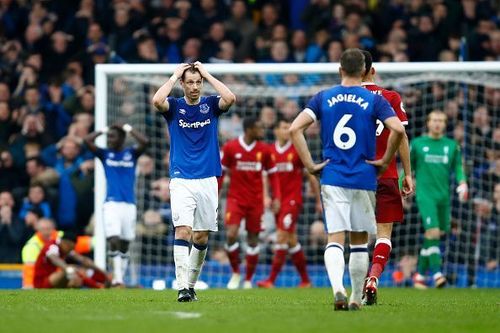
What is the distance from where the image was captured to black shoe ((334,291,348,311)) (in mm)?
10750

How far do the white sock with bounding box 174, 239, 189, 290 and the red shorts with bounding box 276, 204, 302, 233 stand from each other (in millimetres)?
6858

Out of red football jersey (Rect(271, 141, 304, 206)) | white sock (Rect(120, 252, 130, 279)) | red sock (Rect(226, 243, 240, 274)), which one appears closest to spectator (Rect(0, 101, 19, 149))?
white sock (Rect(120, 252, 130, 279))

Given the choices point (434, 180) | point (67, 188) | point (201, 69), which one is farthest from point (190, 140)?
point (67, 188)

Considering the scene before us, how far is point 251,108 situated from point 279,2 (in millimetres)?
3714

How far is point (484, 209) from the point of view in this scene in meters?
20.4

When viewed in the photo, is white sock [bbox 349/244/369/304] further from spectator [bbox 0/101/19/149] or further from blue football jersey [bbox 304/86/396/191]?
spectator [bbox 0/101/19/149]

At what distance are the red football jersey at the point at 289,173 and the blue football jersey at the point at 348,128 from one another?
8.82 metres

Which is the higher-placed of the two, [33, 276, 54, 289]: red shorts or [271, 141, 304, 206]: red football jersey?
[271, 141, 304, 206]: red football jersey

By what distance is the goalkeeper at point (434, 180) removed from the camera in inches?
701

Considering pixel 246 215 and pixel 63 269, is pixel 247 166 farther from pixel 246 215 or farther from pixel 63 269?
pixel 63 269

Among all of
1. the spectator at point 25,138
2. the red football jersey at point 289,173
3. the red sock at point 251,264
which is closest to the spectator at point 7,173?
the spectator at point 25,138

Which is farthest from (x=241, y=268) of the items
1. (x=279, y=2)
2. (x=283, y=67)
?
(x=279, y=2)

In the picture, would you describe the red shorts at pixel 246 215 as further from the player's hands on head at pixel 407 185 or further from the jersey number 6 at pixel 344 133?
the jersey number 6 at pixel 344 133

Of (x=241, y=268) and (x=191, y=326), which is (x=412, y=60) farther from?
(x=191, y=326)
